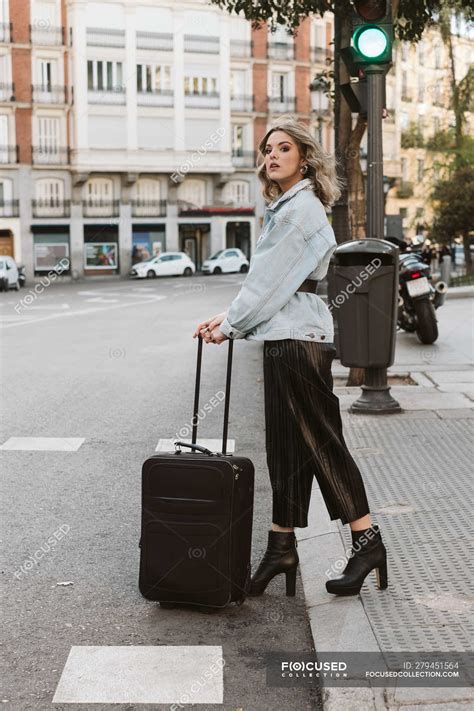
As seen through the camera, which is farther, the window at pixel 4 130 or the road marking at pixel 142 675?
the window at pixel 4 130

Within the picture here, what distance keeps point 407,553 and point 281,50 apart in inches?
2434

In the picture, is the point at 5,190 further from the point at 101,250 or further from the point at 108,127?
the point at 108,127

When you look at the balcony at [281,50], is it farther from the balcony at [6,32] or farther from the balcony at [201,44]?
the balcony at [6,32]

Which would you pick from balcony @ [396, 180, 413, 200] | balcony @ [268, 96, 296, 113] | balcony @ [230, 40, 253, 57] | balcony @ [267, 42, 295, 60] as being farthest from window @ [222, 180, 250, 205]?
balcony @ [396, 180, 413, 200]

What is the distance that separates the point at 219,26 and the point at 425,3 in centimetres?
5023

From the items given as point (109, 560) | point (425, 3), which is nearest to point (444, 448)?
point (109, 560)

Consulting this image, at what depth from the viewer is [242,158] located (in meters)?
62.6

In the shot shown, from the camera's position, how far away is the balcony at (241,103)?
204ft

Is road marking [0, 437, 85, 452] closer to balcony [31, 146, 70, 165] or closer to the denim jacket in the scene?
the denim jacket

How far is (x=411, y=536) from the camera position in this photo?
16.0 ft

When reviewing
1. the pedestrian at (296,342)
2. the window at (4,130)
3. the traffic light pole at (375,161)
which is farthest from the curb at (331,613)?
the window at (4,130)

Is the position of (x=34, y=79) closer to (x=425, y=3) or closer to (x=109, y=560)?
(x=425, y=3)

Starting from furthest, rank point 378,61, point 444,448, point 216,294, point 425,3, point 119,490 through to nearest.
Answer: point 216,294, point 425,3, point 378,61, point 444,448, point 119,490

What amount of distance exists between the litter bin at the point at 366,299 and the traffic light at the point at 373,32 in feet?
4.55
